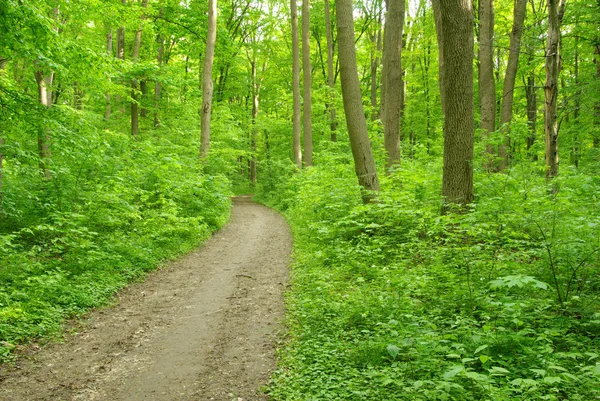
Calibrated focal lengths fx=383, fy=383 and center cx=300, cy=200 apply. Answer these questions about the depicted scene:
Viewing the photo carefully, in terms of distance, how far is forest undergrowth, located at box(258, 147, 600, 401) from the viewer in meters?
3.40

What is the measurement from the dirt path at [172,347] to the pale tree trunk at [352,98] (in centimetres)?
325

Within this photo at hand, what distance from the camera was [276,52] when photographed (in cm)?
3069

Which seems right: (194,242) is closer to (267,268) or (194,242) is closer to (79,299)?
(267,268)

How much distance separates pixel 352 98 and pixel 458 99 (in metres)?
3.21

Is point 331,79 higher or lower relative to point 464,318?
higher

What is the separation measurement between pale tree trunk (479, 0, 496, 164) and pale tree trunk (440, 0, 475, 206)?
6.67 meters

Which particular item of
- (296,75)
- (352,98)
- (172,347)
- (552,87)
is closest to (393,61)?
(352,98)

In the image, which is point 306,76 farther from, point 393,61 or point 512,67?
point 512,67

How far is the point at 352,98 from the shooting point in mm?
9719

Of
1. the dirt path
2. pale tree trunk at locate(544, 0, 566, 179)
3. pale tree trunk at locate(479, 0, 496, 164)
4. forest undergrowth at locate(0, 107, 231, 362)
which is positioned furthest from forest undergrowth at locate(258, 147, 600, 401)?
pale tree trunk at locate(479, 0, 496, 164)

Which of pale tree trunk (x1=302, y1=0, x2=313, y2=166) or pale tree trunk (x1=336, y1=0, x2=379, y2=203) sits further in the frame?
pale tree trunk (x1=302, y1=0, x2=313, y2=166)

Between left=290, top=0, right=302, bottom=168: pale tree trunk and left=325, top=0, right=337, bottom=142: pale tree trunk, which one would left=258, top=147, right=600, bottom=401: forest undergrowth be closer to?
left=290, top=0, right=302, bottom=168: pale tree trunk

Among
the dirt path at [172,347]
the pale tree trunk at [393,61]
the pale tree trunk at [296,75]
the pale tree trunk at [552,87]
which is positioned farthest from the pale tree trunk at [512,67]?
the dirt path at [172,347]

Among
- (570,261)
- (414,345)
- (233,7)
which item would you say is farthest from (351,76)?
(233,7)
